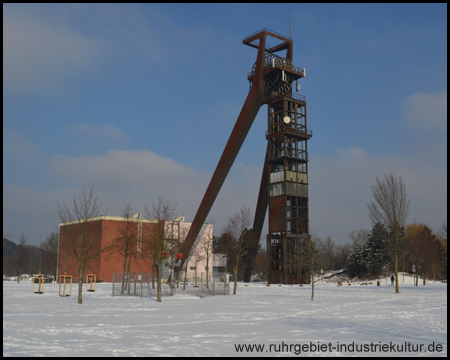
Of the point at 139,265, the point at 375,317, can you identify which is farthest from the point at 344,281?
the point at 375,317

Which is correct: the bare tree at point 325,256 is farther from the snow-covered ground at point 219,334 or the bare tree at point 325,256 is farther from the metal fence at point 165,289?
the snow-covered ground at point 219,334

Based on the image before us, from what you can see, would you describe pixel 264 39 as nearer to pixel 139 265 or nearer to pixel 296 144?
pixel 296 144

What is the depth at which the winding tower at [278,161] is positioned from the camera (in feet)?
208

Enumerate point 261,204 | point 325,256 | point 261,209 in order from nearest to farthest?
point 261,204 → point 261,209 → point 325,256

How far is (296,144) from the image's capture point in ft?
220

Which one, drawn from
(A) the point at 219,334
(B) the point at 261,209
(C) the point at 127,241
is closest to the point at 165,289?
(C) the point at 127,241

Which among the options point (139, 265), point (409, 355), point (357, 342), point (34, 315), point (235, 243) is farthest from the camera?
point (139, 265)

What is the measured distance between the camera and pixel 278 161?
67250 mm

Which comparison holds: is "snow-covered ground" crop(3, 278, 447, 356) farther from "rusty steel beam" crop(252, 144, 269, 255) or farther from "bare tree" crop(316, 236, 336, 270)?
"rusty steel beam" crop(252, 144, 269, 255)

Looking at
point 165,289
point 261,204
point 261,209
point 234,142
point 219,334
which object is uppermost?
point 234,142

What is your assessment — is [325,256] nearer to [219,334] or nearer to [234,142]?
[234,142]

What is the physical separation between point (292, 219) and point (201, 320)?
49.1m

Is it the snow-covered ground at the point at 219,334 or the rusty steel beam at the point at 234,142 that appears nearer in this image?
the snow-covered ground at the point at 219,334

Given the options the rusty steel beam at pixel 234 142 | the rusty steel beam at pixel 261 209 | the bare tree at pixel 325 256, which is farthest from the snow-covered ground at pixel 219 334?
the rusty steel beam at pixel 261 209
